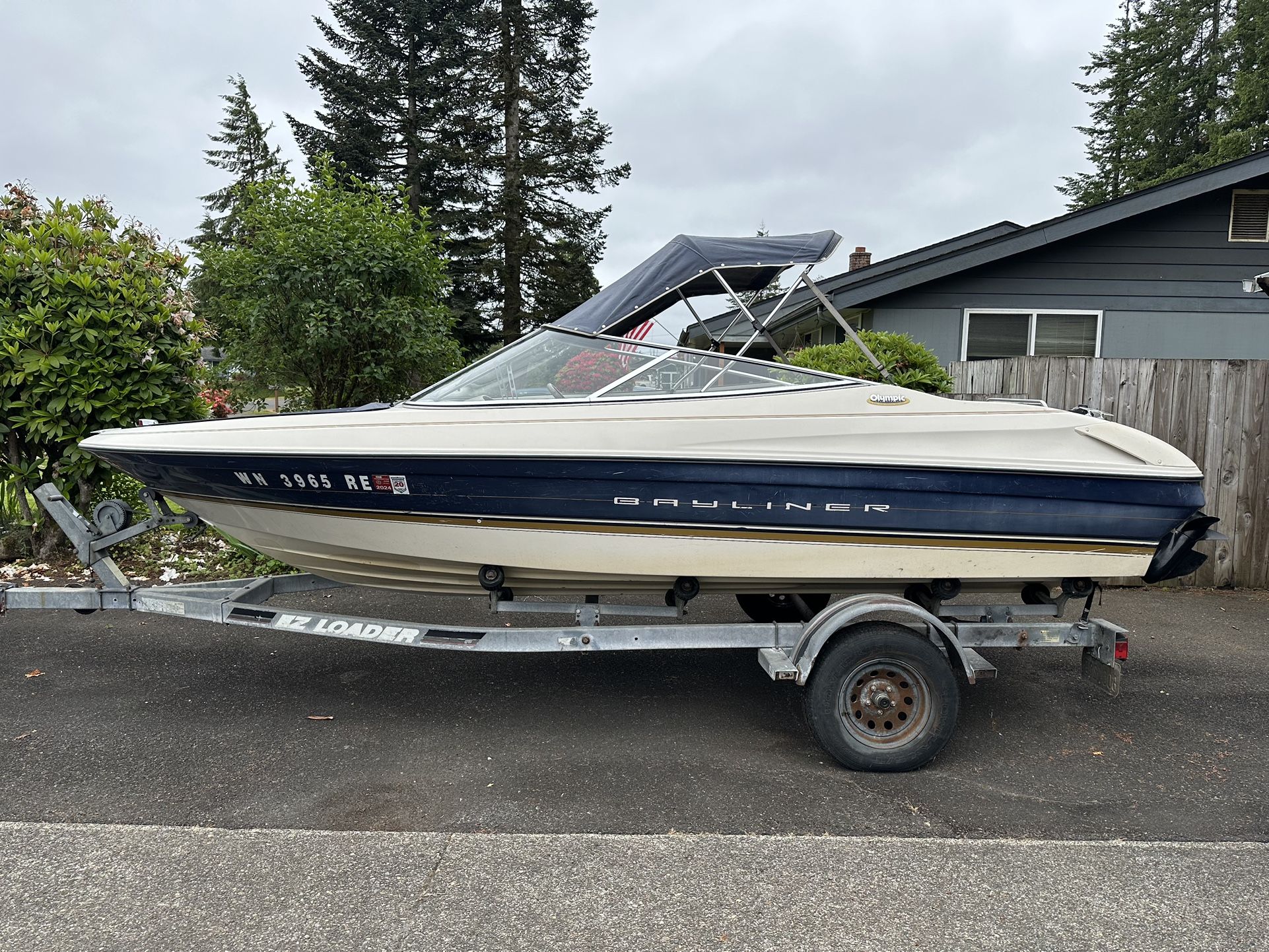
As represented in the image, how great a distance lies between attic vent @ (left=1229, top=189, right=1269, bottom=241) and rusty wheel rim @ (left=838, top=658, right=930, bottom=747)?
897 cm

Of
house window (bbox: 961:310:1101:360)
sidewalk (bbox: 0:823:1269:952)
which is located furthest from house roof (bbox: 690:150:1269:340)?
sidewalk (bbox: 0:823:1269:952)

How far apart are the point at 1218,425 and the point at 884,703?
4.91 metres

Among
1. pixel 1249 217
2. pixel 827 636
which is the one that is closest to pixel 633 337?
pixel 827 636

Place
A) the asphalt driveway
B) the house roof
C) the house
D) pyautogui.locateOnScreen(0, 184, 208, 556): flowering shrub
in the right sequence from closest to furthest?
the asphalt driveway
pyautogui.locateOnScreen(0, 184, 208, 556): flowering shrub
the house roof
the house

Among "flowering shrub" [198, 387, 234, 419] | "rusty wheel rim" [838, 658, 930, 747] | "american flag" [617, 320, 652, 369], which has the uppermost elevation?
"american flag" [617, 320, 652, 369]

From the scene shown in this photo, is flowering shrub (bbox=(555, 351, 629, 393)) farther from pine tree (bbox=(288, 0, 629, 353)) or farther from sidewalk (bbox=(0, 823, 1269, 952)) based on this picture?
pine tree (bbox=(288, 0, 629, 353))

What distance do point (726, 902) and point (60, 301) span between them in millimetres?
6153

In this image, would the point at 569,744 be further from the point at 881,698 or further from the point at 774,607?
the point at 774,607

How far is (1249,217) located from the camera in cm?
943

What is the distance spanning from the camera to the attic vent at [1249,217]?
9375 mm

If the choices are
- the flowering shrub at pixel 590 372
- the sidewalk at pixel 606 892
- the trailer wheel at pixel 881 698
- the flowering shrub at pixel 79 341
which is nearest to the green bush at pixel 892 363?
the flowering shrub at pixel 590 372

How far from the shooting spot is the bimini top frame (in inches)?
158

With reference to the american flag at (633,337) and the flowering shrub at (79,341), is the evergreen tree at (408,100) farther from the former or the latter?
the american flag at (633,337)

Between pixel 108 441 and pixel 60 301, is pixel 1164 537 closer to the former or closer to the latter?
pixel 108 441
